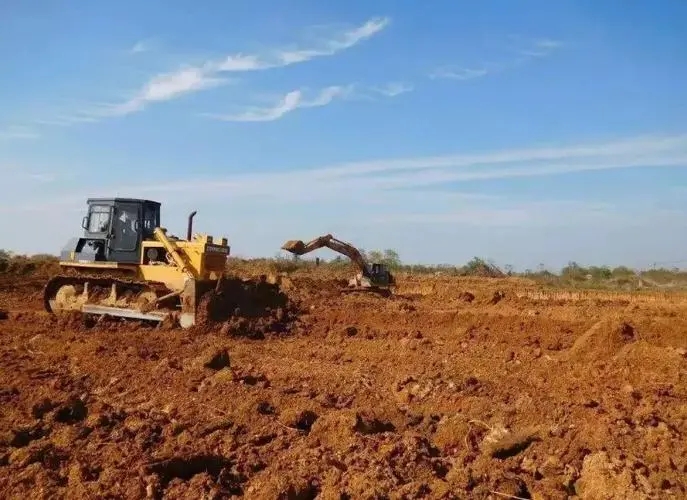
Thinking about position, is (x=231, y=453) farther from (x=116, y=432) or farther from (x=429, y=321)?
(x=429, y=321)

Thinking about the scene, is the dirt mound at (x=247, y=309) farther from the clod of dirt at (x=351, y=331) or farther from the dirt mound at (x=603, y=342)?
the dirt mound at (x=603, y=342)

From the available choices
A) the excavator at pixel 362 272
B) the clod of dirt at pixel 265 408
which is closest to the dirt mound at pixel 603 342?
the clod of dirt at pixel 265 408

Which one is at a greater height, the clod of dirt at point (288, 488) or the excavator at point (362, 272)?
the excavator at point (362, 272)

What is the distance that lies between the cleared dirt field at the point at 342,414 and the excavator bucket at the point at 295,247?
7460mm

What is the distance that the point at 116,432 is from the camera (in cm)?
611

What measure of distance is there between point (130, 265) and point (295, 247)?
6458 mm

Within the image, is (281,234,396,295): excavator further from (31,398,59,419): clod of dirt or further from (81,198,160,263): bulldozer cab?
(31,398,59,419): clod of dirt

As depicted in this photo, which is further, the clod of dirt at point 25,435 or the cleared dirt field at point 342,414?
the clod of dirt at point 25,435

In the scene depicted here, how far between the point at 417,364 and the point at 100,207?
28.7 ft

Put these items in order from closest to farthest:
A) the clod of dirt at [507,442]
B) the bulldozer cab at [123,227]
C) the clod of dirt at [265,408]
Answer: the clod of dirt at [507,442] → the clod of dirt at [265,408] → the bulldozer cab at [123,227]

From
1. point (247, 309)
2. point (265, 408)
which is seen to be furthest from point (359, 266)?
point (265, 408)

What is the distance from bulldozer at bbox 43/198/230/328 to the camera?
14.0 metres

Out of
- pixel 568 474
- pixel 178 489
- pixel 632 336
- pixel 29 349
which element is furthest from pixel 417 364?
pixel 29 349

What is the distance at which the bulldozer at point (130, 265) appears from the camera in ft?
45.8
